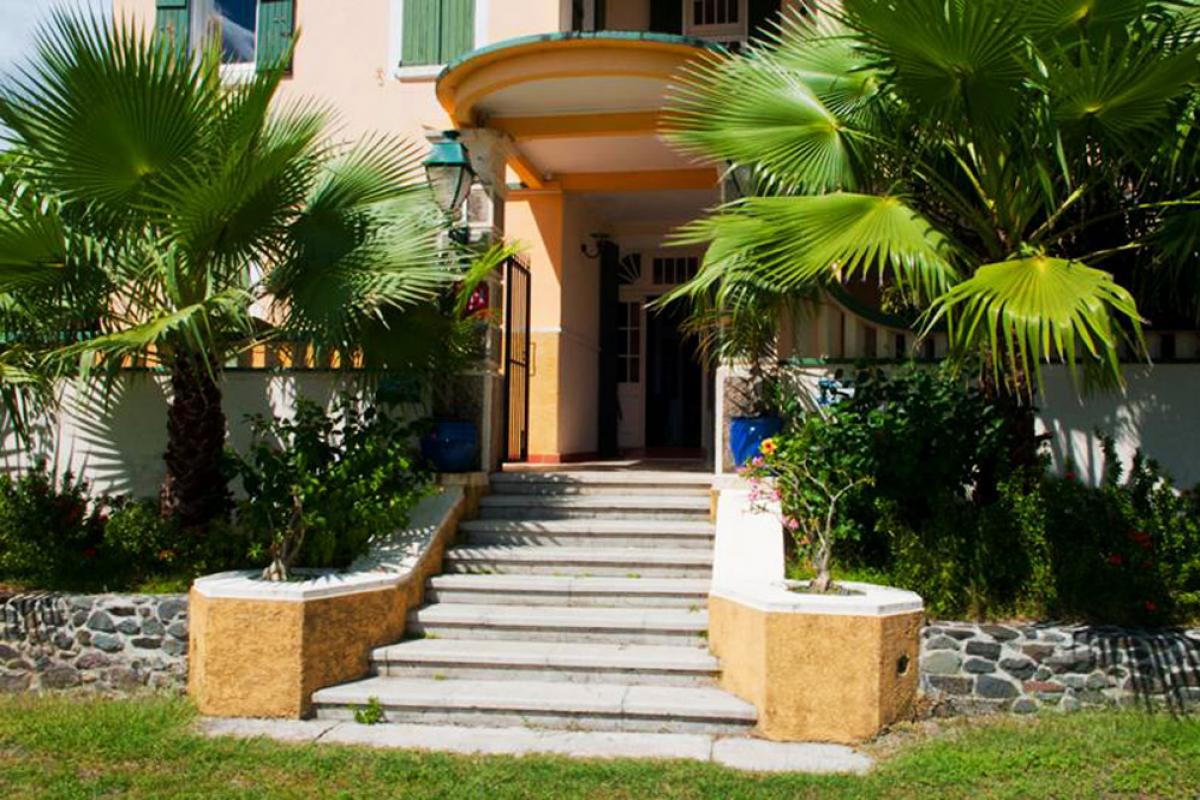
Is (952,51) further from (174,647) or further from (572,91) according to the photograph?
(174,647)

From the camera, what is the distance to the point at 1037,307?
533cm

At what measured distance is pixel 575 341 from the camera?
12477 mm

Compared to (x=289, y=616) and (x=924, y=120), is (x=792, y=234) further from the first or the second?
(x=289, y=616)

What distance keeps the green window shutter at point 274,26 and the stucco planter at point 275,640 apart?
7.65 metres

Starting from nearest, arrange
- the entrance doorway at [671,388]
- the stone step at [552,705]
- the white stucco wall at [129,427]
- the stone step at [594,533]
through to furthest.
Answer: the stone step at [552,705], the stone step at [594,533], the white stucco wall at [129,427], the entrance doorway at [671,388]

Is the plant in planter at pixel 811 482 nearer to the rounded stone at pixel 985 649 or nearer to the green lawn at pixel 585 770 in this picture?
the rounded stone at pixel 985 649

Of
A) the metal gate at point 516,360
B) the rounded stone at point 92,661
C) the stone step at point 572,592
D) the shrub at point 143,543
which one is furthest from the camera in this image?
the metal gate at point 516,360

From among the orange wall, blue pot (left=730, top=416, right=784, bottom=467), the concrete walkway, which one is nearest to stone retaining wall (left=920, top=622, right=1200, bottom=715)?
the concrete walkway

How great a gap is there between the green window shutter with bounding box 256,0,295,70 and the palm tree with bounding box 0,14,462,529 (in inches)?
190

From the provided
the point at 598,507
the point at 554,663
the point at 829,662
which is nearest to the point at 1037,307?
the point at 829,662

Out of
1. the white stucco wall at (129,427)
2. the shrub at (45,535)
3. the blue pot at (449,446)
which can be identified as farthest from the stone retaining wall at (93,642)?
the blue pot at (449,446)

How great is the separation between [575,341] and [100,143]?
651 centimetres

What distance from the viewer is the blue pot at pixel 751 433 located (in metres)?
8.38

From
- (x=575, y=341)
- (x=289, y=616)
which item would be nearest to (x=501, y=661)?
(x=289, y=616)
